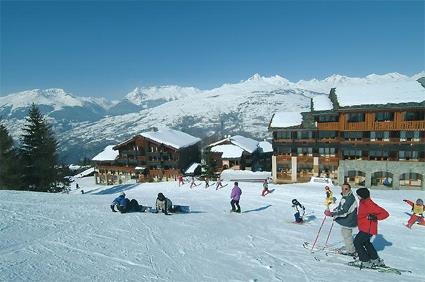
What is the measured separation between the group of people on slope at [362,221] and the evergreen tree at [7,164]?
35627mm

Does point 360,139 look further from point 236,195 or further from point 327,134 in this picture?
point 236,195

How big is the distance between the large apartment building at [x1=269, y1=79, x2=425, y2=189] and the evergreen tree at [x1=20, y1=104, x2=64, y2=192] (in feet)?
98.2

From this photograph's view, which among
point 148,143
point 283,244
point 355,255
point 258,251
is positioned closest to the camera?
point 355,255

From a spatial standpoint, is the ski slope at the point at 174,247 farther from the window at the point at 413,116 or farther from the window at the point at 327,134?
the window at the point at 327,134

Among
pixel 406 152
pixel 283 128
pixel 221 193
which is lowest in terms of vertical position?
pixel 221 193

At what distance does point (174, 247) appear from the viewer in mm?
10766

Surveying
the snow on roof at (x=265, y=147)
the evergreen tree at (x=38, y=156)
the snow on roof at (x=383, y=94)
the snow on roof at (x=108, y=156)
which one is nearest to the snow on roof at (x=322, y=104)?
the snow on roof at (x=383, y=94)

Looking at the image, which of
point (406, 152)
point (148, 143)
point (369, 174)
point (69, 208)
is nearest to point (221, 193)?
point (69, 208)

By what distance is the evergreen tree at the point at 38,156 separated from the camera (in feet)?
120

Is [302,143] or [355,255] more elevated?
[302,143]

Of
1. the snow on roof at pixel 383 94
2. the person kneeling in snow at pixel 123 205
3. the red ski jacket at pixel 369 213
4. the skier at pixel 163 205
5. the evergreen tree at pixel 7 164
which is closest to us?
the red ski jacket at pixel 369 213

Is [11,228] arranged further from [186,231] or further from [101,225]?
[186,231]

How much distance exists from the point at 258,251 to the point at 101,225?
690 cm

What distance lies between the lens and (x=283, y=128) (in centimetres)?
4606
